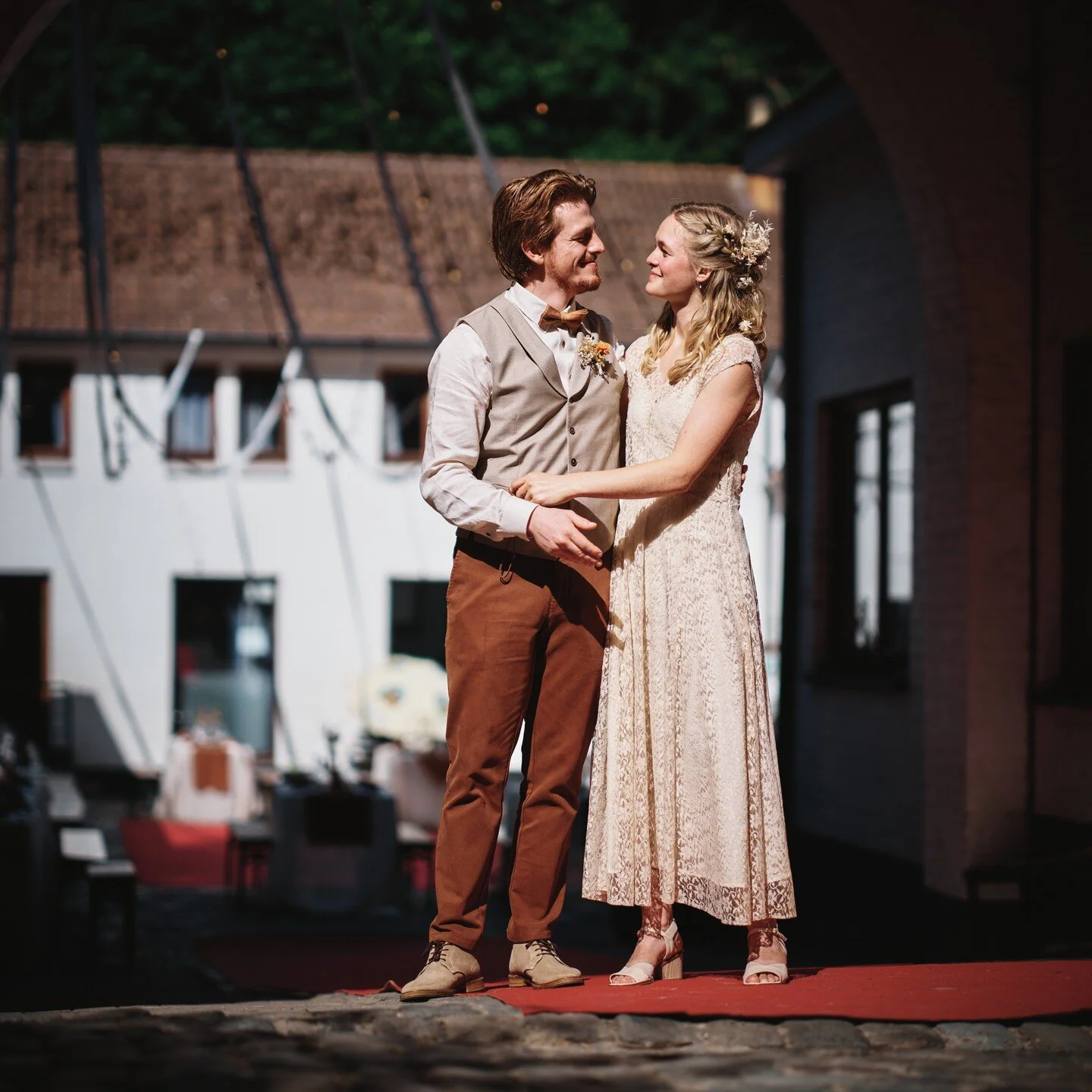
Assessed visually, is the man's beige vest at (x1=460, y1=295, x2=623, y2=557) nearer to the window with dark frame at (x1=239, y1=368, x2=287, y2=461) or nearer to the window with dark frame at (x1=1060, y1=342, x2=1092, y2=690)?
the window with dark frame at (x1=1060, y1=342, x2=1092, y2=690)

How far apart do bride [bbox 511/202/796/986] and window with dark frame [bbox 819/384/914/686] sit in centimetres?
592

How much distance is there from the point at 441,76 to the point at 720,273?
1021 inches

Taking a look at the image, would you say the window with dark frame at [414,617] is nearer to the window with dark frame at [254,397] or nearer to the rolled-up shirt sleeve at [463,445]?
the window with dark frame at [254,397]

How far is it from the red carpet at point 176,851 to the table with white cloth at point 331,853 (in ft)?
7.61

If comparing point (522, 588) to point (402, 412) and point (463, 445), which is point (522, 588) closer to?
point (463, 445)

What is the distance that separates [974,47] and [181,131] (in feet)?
76.3

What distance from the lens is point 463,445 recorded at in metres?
4.48

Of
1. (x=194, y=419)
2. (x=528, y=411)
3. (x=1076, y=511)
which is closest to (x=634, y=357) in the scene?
(x=528, y=411)

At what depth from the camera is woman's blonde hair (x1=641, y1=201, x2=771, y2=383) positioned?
4.72 m

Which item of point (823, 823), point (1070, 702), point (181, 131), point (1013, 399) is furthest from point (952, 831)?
point (181, 131)

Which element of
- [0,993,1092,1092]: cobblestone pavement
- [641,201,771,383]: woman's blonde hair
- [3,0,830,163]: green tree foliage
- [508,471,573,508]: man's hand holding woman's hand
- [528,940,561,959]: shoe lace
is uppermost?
[3,0,830,163]: green tree foliage

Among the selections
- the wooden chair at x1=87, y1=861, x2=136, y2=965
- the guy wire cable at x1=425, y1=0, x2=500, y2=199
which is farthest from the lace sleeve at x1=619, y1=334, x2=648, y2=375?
the wooden chair at x1=87, y1=861, x2=136, y2=965

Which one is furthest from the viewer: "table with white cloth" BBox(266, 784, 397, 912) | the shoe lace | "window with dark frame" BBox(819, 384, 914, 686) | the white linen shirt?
"table with white cloth" BBox(266, 784, 397, 912)

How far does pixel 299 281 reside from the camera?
25156 mm
